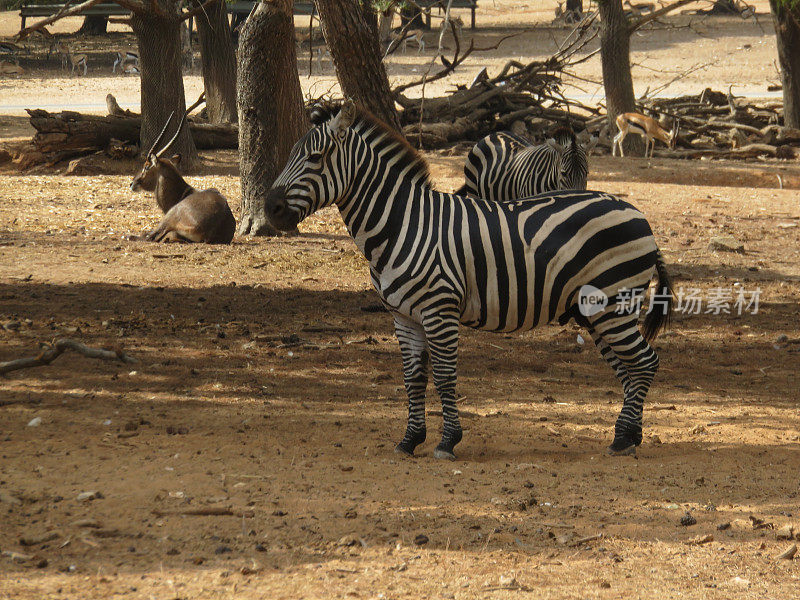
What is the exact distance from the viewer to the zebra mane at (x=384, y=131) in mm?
5980

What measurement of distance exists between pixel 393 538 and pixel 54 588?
158cm

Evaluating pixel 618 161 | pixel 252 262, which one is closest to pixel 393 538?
pixel 252 262

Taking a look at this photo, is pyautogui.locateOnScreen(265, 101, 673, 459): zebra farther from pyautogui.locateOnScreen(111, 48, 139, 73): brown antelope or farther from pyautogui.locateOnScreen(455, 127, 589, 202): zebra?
pyautogui.locateOnScreen(111, 48, 139, 73): brown antelope

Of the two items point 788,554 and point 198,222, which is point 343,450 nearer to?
point 788,554

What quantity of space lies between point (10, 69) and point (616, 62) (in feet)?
75.5

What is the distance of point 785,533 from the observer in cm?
494

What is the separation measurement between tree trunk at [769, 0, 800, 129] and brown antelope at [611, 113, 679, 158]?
2913mm

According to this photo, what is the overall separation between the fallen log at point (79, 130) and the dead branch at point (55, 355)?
34.8 ft

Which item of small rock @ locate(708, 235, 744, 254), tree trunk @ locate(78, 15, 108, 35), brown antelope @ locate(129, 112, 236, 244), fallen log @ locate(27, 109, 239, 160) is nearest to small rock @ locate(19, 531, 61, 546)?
brown antelope @ locate(129, 112, 236, 244)

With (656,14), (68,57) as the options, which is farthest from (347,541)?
(68,57)

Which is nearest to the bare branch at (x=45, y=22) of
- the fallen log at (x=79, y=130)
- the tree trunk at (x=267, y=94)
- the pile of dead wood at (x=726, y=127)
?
the tree trunk at (x=267, y=94)

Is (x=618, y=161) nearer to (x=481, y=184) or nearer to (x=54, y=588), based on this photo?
(x=481, y=184)

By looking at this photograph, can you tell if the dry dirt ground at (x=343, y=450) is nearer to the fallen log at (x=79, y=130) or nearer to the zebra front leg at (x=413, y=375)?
the zebra front leg at (x=413, y=375)

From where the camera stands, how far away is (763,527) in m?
5.05
